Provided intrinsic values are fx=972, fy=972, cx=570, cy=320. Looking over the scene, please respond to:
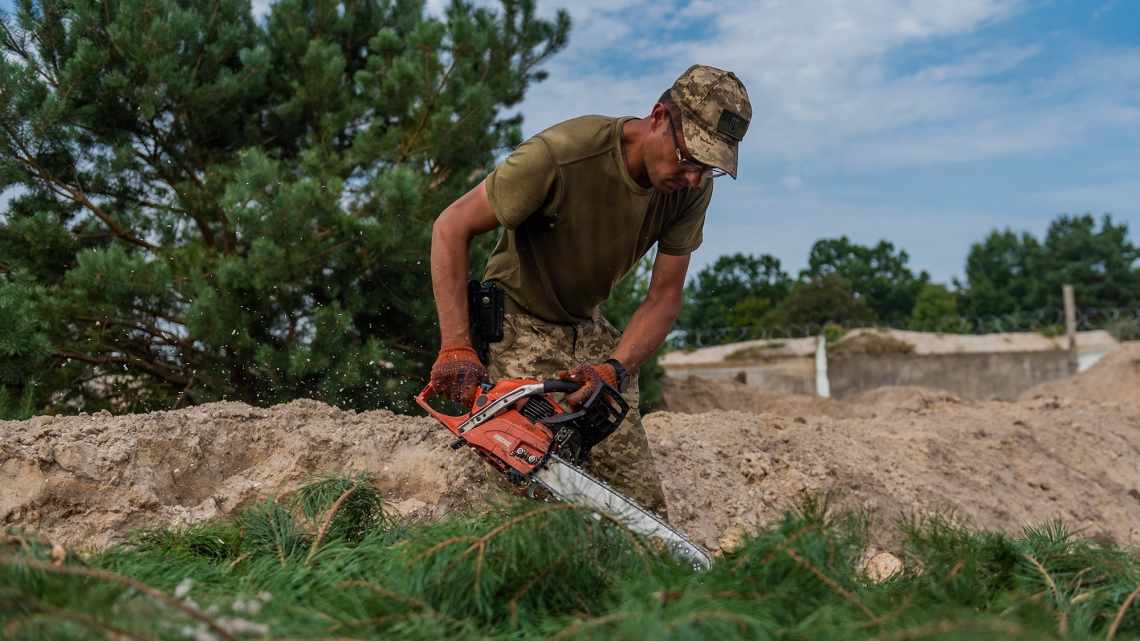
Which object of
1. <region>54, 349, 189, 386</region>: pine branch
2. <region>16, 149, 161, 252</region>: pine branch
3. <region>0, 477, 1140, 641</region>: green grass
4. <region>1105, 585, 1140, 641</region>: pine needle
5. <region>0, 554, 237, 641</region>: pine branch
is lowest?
<region>1105, 585, 1140, 641</region>: pine needle

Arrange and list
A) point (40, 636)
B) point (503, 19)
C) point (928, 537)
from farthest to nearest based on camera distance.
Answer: point (503, 19)
point (928, 537)
point (40, 636)

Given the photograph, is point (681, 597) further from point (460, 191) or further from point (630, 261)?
point (460, 191)

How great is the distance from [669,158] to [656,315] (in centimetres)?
67

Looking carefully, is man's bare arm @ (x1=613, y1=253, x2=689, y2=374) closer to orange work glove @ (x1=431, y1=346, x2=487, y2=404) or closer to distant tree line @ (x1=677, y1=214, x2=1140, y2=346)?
orange work glove @ (x1=431, y1=346, x2=487, y2=404)

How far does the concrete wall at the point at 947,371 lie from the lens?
1762 centimetres

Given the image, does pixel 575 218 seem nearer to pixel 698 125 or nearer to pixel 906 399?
pixel 698 125

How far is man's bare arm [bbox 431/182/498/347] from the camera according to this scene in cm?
302

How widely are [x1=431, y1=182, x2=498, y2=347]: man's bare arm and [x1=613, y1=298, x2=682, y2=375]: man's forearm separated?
55cm

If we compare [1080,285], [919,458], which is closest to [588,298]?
[919,458]

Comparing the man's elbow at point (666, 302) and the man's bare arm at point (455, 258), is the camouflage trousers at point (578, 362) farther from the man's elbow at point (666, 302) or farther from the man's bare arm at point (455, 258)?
the man's bare arm at point (455, 258)

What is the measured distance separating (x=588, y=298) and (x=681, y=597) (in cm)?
226

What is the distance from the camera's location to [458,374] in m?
2.92

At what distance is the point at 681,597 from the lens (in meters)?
1.30

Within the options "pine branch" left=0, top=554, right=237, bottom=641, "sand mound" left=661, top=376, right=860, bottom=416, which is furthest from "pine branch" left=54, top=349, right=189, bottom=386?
"pine branch" left=0, top=554, right=237, bottom=641
